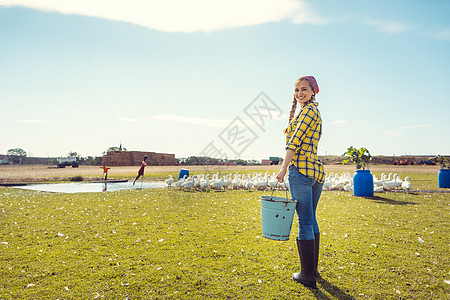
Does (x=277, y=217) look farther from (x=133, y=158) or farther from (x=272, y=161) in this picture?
(x=272, y=161)

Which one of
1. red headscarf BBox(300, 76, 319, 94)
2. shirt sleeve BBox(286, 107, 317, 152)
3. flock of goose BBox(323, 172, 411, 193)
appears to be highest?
red headscarf BBox(300, 76, 319, 94)

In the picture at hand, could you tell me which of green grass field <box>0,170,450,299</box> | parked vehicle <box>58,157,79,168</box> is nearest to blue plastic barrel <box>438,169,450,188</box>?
green grass field <box>0,170,450,299</box>

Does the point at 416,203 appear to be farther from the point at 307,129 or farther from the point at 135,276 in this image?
the point at 135,276

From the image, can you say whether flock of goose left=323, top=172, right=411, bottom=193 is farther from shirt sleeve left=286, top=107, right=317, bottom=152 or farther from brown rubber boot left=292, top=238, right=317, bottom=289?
shirt sleeve left=286, top=107, right=317, bottom=152

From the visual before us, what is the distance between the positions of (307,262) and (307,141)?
1709 mm

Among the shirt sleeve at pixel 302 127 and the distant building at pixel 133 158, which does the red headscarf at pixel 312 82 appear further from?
the distant building at pixel 133 158

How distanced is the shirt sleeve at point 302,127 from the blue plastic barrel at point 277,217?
30.1 inches

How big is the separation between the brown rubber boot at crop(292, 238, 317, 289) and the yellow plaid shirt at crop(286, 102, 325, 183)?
904 mm

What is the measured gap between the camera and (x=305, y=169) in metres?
3.83

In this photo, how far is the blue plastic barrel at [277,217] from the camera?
153 inches

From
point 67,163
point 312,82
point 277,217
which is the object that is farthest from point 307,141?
point 67,163

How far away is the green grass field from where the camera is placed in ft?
13.0

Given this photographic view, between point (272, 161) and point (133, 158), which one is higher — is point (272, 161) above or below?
below

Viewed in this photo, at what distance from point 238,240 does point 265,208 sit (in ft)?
8.47
